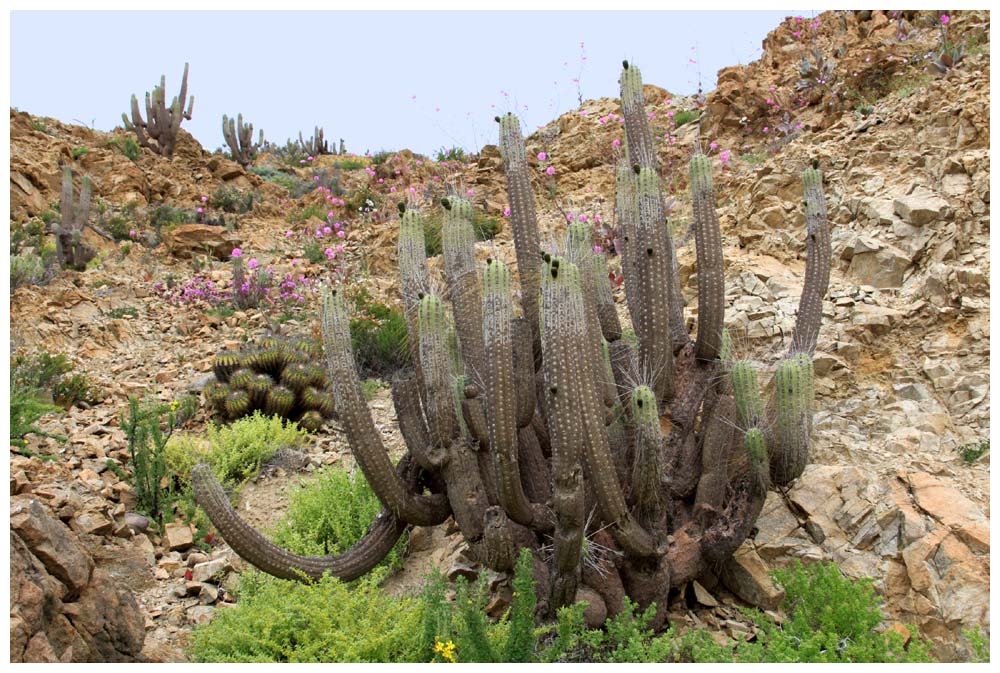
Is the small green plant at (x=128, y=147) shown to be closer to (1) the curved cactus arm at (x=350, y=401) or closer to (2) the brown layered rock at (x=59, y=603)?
(1) the curved cactus arm at (x=350, y=401)

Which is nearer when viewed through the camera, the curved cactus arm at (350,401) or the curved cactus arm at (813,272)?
the curved cactus arm at (350,401)

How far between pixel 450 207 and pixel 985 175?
223 inches

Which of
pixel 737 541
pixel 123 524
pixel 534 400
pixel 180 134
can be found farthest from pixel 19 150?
pixel 737 541

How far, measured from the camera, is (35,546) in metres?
3.89

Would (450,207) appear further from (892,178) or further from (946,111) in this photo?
(946,111)

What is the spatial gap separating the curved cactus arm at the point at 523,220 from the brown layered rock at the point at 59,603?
2968mm

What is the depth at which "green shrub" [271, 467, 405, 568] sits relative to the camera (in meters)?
5.74

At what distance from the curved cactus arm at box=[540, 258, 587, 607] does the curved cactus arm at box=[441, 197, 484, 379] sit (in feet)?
3.12

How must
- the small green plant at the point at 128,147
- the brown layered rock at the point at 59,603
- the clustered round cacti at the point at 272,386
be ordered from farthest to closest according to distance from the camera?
1. the small green plant at the point at 128,147
2. the clustered round cacti at the point at 272,386
3. the brown layered rock at the point at 59,603

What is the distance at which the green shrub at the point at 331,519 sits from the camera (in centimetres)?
574

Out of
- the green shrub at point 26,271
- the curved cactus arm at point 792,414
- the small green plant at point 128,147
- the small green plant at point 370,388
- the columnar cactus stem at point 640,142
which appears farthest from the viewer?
the small green plant at point 128,147

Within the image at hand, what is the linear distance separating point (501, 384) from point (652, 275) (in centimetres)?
142

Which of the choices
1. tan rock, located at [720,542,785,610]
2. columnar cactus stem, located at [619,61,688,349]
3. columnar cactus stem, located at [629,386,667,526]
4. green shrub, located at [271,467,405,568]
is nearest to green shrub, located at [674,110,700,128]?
columnar cactus stem, located at [619,61,688,349]

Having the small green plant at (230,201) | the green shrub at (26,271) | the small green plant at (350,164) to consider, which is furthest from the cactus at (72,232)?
the small green plant at (350,164)
